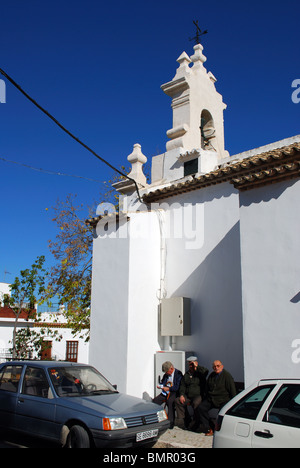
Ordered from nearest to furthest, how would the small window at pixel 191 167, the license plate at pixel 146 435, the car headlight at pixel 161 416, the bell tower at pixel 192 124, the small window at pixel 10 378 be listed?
the license plate at pixel 146 435
the car headlight at pixel 161 416
the small window at pixel 10 378
the small window at pixel 191 167
the bell tower at pixel 192 124

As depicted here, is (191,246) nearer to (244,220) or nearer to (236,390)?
(244,220)

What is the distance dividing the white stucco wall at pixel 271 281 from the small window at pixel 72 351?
77.4ft

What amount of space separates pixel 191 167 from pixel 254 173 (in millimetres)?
4092

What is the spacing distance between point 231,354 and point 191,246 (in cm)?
270

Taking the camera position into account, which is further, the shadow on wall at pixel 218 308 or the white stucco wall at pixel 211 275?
the white stucco wall at pixel 211 275

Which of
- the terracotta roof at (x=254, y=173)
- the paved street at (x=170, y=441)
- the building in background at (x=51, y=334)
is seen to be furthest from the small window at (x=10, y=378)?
the building in background at (x=51, y=334)

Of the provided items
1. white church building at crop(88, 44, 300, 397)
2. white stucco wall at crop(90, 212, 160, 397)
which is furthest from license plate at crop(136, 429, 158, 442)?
white stucco wall at crop(90, 212, 160, 397)

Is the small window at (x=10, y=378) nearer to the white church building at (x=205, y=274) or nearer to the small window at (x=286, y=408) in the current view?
the white church building at (x=205, y=274)

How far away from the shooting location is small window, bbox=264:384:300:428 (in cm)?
426

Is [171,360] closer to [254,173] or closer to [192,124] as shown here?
[254,173]

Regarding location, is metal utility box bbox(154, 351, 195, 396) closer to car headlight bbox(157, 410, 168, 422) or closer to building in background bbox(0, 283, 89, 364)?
car headlight bbox(157, 410, 168, 422)

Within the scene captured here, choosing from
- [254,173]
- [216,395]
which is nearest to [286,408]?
[216,395]

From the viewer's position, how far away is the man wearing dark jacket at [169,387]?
8.39m

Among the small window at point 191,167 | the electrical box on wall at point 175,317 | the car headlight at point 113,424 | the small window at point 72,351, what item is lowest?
the small window at point 72,351
